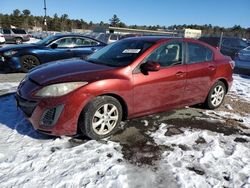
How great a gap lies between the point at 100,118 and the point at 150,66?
43.5 inches

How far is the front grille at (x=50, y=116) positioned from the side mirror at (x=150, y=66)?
141 cm

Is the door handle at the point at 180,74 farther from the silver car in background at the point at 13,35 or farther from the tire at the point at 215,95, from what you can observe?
the silver car in background at the point at 13,35

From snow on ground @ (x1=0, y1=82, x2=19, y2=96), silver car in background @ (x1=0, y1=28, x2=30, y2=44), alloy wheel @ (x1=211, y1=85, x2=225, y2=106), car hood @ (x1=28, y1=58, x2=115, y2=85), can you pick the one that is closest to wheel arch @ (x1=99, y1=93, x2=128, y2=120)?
car hood @ (x1=28, y1=58, x2=115, y2=85)

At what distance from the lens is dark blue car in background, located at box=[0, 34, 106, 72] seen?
28.7ft

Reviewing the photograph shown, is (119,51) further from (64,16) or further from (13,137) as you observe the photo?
(64,16)

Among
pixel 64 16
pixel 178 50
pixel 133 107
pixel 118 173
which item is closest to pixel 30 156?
pixel 118 173

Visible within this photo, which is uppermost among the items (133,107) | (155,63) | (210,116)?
(155,63)

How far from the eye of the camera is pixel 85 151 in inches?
147

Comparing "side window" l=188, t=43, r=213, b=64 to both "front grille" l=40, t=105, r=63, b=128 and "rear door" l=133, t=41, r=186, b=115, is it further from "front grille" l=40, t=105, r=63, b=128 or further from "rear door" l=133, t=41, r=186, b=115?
"front grille" l=40, t=105, r=63, b=128

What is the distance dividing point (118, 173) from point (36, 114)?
142 cm

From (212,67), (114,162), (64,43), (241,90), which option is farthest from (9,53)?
(241,90)

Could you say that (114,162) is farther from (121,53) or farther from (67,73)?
(121,53)

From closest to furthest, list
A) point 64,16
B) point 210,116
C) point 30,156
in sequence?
1. point 30,156
2. point 210,116
3. point 64,16

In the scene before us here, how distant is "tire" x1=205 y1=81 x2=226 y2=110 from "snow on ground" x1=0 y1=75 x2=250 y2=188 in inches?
49.0
